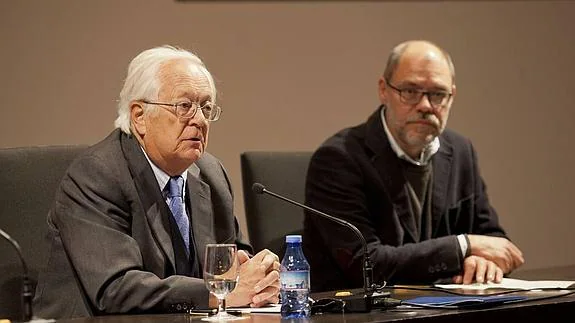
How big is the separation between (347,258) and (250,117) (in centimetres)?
117

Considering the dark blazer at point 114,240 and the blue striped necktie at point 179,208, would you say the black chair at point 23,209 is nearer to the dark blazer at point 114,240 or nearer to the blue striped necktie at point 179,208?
the dark blazer at point 114,240

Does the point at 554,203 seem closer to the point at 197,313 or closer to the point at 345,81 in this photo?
the point at 345,81

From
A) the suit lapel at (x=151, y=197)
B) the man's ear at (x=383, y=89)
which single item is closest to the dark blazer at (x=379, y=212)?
the man's ear at (x=383, y=89)

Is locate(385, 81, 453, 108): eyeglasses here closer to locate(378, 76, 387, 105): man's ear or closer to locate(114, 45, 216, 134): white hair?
locate(378, 76, 387, 105): man's ear

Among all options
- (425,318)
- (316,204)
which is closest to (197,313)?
(425,318)

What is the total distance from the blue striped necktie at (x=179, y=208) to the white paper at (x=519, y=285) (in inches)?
33.8

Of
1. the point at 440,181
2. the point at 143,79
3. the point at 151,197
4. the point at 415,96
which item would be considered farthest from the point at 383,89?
the point at 151,197

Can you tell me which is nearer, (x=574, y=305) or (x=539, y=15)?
(x=574, y=305)

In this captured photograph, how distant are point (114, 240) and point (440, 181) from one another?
1.64 metres

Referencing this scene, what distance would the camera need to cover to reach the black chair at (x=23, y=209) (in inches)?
129

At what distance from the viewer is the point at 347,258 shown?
3.88 m

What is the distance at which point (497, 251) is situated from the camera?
3.89 meters

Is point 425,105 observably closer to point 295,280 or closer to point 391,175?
point 391,175

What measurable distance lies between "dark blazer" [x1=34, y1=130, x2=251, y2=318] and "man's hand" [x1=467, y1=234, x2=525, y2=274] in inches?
41.8
